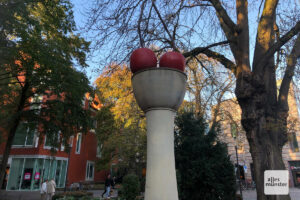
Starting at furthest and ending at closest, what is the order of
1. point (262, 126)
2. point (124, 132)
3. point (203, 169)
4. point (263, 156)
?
point (124, 132) < point (203, 169) < point (262, 126) < point (263, 156)

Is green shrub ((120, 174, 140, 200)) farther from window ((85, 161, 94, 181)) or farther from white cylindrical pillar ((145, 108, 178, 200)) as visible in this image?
window ((85, 161, 94, 181))

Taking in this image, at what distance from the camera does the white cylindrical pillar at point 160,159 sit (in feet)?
15.5

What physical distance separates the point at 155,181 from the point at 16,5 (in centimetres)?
720

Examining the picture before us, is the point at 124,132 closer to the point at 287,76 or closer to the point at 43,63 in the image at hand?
the point at 43,63

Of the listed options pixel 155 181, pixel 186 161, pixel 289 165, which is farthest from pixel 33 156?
pixel 289 165

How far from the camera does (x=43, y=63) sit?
32.2 feet

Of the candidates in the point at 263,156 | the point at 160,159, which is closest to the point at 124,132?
the point at 263,156

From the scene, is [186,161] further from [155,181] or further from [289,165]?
[289,165]

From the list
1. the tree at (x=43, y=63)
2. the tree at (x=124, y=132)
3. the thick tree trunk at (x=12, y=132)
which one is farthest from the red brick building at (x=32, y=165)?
the thick tree trunk at (x=12, y=132)

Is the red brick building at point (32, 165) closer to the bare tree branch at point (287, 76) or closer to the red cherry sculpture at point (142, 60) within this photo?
the red cherry sculpture at point (142, 60)

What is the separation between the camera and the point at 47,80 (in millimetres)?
11039
